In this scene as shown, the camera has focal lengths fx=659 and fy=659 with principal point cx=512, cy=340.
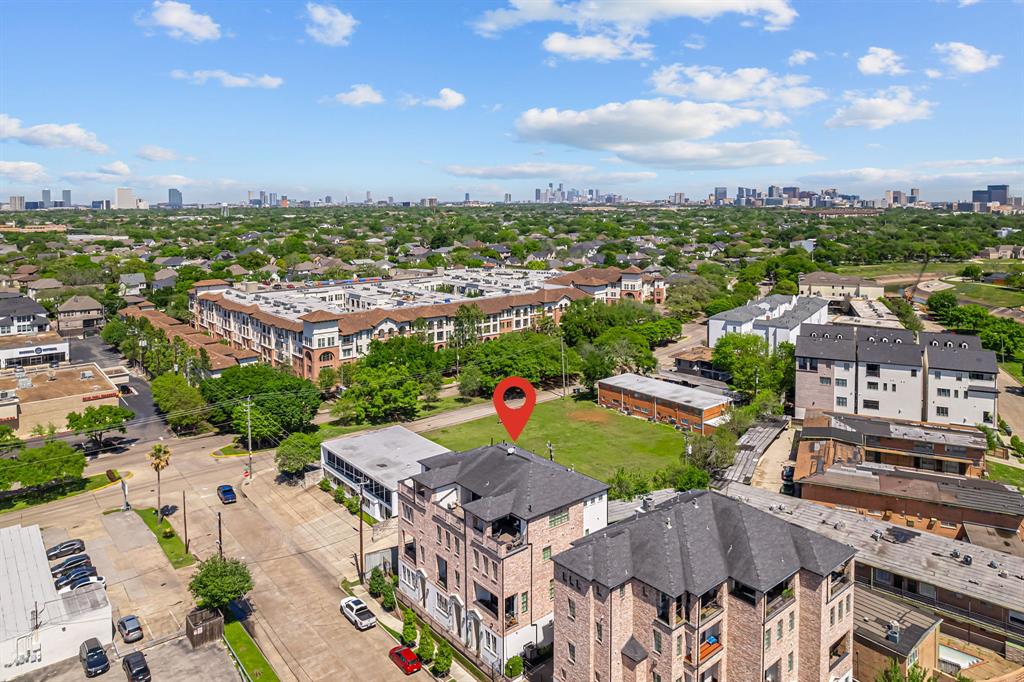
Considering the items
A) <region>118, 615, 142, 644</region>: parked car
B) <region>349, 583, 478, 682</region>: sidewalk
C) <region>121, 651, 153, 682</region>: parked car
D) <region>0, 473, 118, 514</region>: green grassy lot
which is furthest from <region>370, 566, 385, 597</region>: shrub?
<region>0, 473, 118, 514</region>: green grassy lot

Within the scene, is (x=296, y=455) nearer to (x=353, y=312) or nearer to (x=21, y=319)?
(x=353, y=312)

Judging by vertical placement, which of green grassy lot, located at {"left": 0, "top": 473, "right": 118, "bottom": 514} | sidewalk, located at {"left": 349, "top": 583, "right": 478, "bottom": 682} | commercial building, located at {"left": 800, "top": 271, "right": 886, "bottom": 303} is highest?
commercial building, located at {"left": 800, "top": 271, "right": 886, "bottom": 303}

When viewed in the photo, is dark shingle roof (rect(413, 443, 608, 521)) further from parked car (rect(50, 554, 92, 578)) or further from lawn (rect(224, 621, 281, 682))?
parked car (rect(50, 554, 92, 578))

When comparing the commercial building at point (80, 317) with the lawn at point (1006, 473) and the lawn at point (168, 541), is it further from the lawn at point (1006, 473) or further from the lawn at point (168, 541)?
the lawn at point (1006, 473)

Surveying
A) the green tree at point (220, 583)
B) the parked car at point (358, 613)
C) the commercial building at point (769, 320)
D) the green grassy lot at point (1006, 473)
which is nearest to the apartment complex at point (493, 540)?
the parked car at point (358, 613)

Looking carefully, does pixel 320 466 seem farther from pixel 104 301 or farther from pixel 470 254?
pixel 470 254

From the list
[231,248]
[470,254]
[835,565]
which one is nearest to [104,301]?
[231,248]
